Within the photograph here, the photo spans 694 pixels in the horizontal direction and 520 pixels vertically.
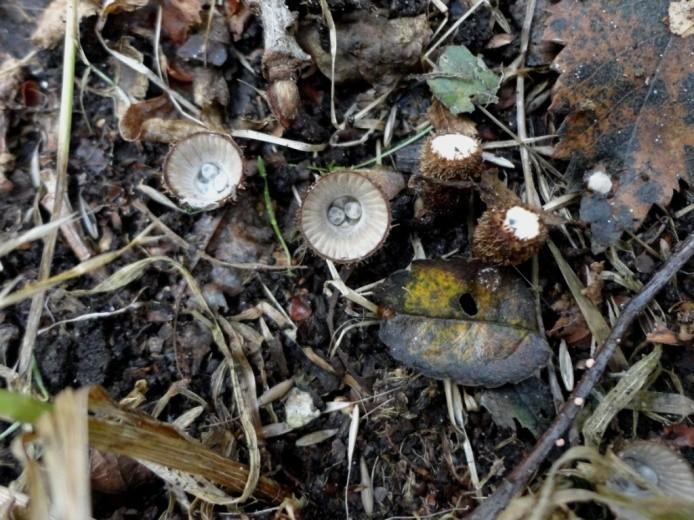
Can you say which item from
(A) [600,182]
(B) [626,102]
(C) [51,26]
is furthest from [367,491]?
(C) [51,26]

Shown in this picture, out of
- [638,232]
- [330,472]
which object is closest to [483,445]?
[330,472]

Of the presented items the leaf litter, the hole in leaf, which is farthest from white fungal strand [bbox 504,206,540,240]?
the hole in leaf

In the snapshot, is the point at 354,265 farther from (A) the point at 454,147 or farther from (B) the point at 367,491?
(B) the point at 367,491

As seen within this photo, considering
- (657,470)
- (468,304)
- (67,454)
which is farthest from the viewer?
(468,304)

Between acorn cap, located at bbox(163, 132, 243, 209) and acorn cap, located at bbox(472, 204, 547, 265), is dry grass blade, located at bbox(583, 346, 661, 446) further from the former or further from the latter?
acorn cap, located at bbox(163, 132, 243, 209)

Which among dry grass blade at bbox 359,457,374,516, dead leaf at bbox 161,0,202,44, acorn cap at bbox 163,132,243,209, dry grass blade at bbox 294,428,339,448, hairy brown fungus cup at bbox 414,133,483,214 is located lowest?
dry grass blade at bbox 359,457,374,516

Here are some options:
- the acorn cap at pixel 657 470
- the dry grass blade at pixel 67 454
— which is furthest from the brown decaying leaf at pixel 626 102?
the dry grass blade at pixel 67 454
